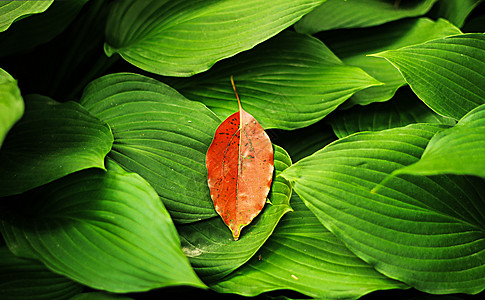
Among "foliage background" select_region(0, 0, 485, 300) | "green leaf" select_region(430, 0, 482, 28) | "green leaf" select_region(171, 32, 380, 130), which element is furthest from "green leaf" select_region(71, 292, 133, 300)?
"green leaf" select_region(430, 0, 482, 28)

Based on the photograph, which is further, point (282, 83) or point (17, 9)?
point (282, 83)

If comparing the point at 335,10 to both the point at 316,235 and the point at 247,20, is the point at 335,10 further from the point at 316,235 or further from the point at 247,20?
the point at 316,235

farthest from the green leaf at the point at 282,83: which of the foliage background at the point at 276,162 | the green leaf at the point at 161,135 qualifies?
the green leaf at the point at 161,135

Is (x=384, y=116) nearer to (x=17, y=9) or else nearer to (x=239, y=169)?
(x=239, y=169)

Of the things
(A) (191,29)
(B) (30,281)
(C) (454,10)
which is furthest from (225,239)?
(C) (454,10)

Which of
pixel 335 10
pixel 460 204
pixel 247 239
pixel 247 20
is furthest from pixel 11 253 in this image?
pixel 335 10

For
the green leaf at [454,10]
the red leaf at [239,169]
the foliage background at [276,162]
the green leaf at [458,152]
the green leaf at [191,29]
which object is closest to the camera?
the green leaf at [458,152]

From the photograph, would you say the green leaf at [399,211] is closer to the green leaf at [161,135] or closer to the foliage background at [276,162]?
the foliage background at [276,162]
